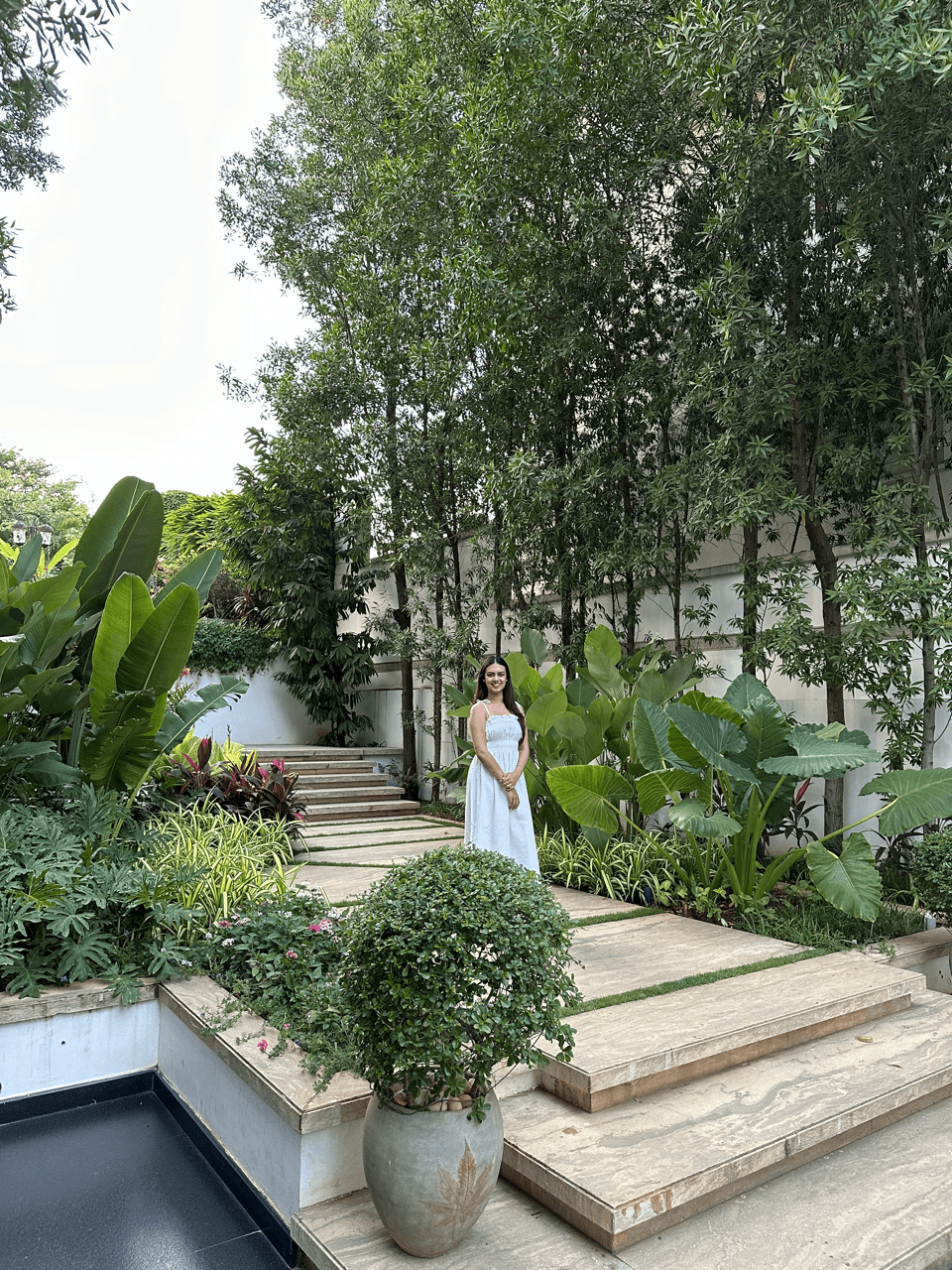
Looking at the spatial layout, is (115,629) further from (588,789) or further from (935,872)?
(935,872)

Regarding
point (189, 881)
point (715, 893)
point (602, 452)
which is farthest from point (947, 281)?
point (189, 881)

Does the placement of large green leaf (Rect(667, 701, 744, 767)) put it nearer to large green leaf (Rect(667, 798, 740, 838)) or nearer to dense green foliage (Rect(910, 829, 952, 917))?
large green leaf (Rect(667, 798, 740, 838))

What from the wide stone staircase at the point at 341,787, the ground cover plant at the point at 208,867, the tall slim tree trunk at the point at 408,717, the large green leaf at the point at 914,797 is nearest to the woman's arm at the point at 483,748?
the ground cover plant at the point at 208,867

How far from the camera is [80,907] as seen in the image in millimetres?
3699

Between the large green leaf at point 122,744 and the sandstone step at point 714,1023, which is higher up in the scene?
the large green leaf at point 122,744

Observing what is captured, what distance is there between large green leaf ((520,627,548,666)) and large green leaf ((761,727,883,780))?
2.93 m

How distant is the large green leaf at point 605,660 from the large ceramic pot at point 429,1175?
13.2 feet

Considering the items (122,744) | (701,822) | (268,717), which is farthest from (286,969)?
(268,717)

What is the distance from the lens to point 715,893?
16.8 ft

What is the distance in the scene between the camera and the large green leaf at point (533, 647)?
284 inches

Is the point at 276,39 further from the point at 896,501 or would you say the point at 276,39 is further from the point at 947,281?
the point at 896,501

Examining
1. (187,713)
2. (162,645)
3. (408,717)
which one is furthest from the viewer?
(408,717)

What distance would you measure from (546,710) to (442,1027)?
4.09 meters

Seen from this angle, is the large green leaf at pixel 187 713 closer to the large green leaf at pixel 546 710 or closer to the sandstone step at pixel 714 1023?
the large green leaf at pixel 546 710
